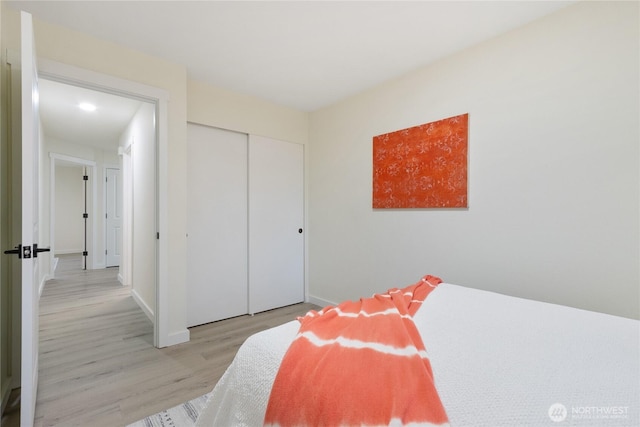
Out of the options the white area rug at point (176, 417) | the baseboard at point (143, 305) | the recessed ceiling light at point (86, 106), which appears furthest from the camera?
the recessed ceiling light at point (86, 106)

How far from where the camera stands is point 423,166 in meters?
2.52

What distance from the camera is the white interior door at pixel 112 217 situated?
595cm

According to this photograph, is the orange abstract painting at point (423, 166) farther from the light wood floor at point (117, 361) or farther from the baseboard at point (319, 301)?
the light wood floor at point (117, 361)

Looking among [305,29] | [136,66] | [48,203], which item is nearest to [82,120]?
[48,203]

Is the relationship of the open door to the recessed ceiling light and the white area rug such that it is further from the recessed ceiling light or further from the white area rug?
the recessed ceiling light

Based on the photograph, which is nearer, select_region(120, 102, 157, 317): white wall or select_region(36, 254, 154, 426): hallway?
select_region(36, 254, 154, 426): hallway

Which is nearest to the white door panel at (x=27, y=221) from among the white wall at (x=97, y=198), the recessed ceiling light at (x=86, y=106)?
the recessed ceiling light at (x=86, y=106)

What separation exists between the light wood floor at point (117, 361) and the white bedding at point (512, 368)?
3.07 feet

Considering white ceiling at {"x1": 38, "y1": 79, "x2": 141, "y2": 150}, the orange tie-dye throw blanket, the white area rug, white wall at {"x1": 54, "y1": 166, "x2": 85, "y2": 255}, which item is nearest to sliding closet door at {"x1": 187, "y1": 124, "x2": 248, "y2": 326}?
white ceiling at {"x1": 38, "y1": 79, "x2": 141, "y2": 150}

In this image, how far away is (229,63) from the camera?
2.56 m

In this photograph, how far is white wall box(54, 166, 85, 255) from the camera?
739 cm

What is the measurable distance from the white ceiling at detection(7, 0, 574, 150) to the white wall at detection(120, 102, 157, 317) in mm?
833

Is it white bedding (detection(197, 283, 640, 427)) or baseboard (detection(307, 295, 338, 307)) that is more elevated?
white bedding (detection(197, 283, 640, 427))

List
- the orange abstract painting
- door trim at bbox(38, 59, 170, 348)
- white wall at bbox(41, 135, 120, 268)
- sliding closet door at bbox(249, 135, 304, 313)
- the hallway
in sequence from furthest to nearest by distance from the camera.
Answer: white wall at bbox(41, 135, 120, 268) < sliding closet door at bbox(249, 135, 304, 313) < door trim at bbox(38, 59, 170, 348) < the orange abstract painting < the hallway
